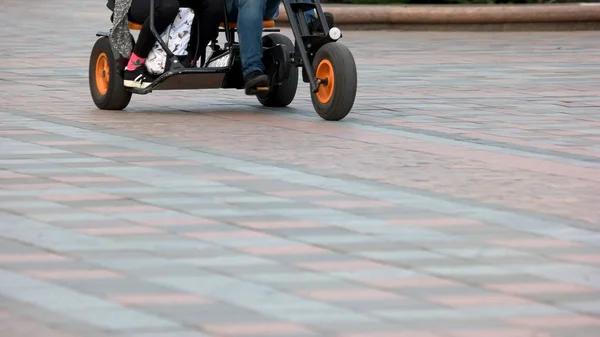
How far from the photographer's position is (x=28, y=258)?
5.30 meters

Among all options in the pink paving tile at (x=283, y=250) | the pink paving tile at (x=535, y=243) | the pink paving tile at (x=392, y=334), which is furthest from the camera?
the pink paving tile at (x=535, y=243)

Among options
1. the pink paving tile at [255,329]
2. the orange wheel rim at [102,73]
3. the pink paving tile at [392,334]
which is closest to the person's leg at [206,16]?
the orange wheel rim at [102,73]

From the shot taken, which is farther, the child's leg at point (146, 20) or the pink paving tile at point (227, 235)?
the child's leg at point (146, 20)

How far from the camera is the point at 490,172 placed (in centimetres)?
→ 739

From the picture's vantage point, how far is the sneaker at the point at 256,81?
31.7 ft

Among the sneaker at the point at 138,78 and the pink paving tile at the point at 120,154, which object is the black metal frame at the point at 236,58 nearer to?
the sneaker at the point at 138,78

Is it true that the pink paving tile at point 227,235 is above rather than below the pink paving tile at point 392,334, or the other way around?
below

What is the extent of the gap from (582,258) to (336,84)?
13.6 feet

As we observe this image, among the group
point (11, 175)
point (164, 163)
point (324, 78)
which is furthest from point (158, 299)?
point (324, 78)

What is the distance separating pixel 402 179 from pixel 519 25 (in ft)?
40.2

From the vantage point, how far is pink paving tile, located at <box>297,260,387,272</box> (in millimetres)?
5141

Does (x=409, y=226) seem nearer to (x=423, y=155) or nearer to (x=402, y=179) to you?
(x=402, y=179)

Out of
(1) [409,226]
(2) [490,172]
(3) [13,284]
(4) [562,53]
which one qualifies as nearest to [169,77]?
(2) [490,172]

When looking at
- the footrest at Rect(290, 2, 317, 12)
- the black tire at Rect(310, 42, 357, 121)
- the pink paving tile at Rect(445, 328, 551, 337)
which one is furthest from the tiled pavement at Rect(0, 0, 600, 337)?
the footrest at Rect(290, 2, 317, 12)
